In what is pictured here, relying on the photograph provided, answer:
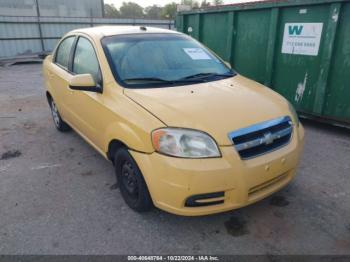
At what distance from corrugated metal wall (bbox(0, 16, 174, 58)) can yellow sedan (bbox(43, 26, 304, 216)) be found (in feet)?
48.2

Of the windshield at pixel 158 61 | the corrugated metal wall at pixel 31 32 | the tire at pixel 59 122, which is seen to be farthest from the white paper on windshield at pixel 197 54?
the corrugated metal wall at pixel 31 32

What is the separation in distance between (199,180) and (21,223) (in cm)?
176

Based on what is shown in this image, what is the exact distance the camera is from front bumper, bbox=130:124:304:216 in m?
2.24

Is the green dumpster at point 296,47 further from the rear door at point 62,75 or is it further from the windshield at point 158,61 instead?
the rear door at point 62,75

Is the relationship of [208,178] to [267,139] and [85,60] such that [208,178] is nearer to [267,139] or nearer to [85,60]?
[267,139]

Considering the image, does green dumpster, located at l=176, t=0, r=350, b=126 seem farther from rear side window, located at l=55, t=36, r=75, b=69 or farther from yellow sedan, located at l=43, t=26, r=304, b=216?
rear side window, located at l=55, t=36, r=75, b=69

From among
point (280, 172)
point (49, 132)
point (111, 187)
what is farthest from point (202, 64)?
point (49, 132)

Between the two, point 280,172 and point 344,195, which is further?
point 344,195

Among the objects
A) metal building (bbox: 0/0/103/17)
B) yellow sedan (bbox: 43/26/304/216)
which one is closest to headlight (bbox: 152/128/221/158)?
yellow sedan (bbox: 43/26/304/216)

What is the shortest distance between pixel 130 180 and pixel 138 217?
36cm

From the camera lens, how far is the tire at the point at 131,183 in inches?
102

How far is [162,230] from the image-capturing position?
2.67 metres

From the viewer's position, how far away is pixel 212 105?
8.46ft

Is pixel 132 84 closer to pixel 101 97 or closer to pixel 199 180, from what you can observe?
pixel 101 97
